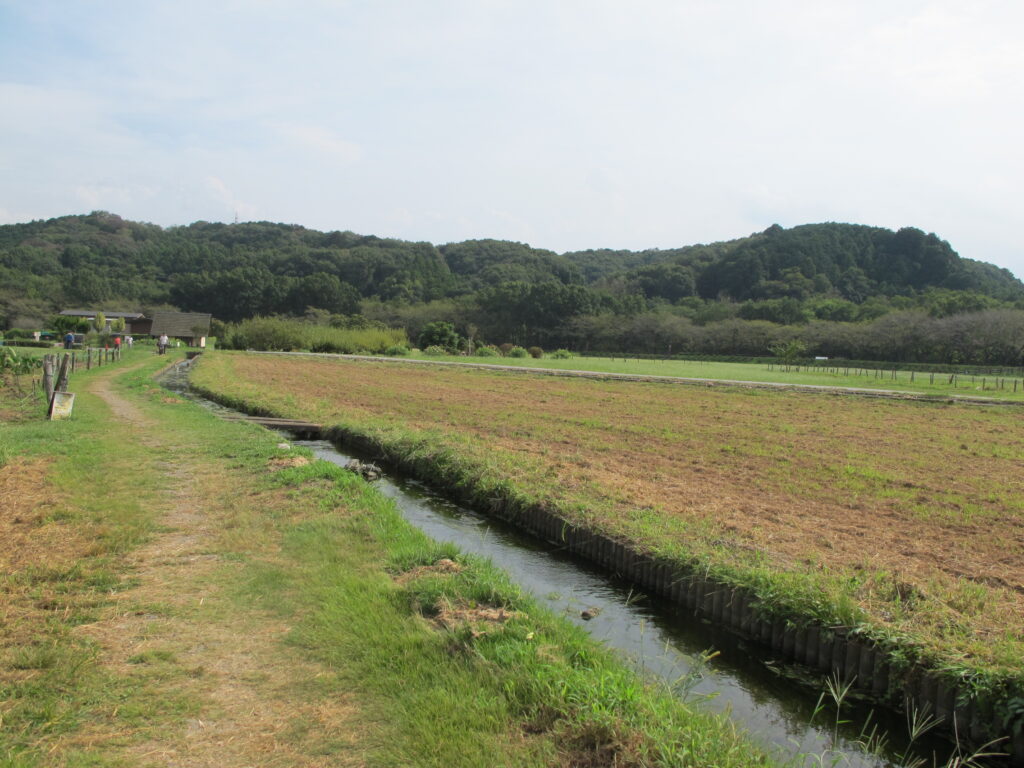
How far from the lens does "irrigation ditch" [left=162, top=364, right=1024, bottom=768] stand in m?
4.19

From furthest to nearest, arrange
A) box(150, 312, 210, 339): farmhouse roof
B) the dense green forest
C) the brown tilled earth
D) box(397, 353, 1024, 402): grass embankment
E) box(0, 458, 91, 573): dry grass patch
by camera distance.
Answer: the dense green forest, box(150, 312, 210, 339): farmhouse roof, box(397, 353, 1024, 402): grass embankment, the brown tilled earth, box(0, 458, 91, 573): dry grass patch

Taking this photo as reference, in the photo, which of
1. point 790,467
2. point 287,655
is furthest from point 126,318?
point 287,655

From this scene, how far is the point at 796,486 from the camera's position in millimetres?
9594

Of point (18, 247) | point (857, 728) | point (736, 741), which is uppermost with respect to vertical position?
point (18, 247)

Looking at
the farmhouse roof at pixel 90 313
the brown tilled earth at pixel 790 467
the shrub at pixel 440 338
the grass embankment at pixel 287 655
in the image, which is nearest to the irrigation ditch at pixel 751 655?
the brown tilled earth at pixel 790 467

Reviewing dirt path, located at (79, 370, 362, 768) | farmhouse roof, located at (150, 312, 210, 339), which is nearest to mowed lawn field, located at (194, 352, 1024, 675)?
dirt path, located at (79, 370, 362, 768)

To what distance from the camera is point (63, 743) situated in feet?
10.4

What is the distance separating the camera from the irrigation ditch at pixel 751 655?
4.19 meters

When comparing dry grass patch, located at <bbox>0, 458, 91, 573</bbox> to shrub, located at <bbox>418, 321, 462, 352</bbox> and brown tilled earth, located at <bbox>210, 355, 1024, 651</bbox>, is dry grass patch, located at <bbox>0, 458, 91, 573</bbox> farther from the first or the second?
shrub, located at <bbox>418, 321, 462, 352</bbox>

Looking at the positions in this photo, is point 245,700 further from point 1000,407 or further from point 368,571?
point 1000,407

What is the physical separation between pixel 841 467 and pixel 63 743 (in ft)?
35.8

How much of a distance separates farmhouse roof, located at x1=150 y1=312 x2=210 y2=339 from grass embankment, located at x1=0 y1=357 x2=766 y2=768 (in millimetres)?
73461

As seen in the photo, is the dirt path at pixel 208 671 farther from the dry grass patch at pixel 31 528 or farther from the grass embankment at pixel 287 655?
the dry grass patch at pixel 31 528

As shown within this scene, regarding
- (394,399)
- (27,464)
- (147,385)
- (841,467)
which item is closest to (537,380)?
(394,399)
